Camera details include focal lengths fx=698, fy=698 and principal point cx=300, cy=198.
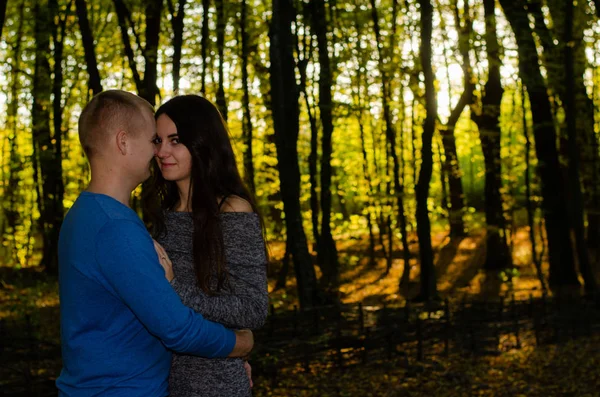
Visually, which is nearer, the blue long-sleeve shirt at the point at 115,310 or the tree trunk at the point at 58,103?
the blue long-sleeve shirt at the point at 115,310

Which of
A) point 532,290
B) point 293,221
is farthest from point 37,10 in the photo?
point 532,290

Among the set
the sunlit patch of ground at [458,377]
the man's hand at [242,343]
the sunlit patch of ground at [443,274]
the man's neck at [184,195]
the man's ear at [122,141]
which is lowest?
the sunlit patch of ground at [458,377]

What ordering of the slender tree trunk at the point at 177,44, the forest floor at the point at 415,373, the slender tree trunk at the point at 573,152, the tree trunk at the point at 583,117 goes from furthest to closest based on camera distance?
1. the tree trunk at the point at 583,117
2. the slender tree trunk at the point at 573,152
3. the slender tree trunk at the point at 177,44
4. the forest floor at the point at 415,373

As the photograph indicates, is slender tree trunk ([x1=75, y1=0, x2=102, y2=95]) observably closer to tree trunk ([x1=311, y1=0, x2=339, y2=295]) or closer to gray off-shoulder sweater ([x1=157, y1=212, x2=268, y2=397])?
tree trunk ([x1=311, y1=0, x2=339, y2=295])

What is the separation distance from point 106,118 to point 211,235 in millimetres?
532

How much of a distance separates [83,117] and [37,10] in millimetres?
16665

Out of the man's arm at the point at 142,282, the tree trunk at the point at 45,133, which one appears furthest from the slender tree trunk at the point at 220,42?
the man's arm at the point at 142,282

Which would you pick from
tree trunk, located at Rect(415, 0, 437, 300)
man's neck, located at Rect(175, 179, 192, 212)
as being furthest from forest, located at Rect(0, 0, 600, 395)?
man's neck, located at Rect(175, 179, 192, 212)

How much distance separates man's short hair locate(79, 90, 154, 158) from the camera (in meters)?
2.11

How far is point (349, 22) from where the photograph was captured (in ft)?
65.7

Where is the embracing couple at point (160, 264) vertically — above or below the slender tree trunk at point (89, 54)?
below

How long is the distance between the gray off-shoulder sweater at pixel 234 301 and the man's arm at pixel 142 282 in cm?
32

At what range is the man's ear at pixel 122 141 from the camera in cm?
212

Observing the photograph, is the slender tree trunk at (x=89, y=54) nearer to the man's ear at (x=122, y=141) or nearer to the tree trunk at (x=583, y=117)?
the man's ear at (x=122, y=141)
